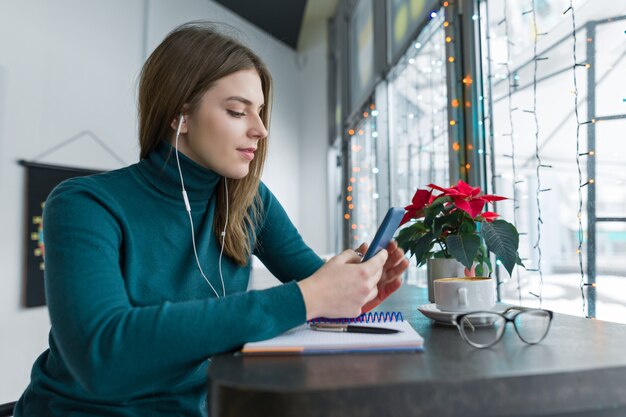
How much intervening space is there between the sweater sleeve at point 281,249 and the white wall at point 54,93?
1.32 meters

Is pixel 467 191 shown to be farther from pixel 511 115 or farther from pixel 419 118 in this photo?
pixel 419 118

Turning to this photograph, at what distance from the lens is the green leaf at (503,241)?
90cm

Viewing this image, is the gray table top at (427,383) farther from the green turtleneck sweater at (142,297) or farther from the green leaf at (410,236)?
the green leaf at (410,236)

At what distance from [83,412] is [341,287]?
0.44 metres

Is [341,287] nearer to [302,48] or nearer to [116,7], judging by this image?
[116,7]

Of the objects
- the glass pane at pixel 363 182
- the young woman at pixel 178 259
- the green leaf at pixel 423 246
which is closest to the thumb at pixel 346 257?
the young woman at pixel 178 259

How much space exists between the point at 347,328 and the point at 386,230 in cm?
17

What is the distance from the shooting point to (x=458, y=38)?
5.82ft

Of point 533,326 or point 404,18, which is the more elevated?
point 404,18

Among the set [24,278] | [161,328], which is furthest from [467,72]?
[24,278]

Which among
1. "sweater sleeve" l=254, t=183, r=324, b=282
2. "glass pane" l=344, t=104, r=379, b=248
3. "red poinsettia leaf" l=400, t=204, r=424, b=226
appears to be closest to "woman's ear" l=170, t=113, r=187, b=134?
"sweater sleeve" l=254, t=183, r=324, b=282

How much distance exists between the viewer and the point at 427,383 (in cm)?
47

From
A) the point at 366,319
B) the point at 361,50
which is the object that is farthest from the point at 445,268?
the point at 361,50

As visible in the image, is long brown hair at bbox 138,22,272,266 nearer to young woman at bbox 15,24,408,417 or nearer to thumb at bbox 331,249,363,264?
young woman at bbox 15,24,408,417
